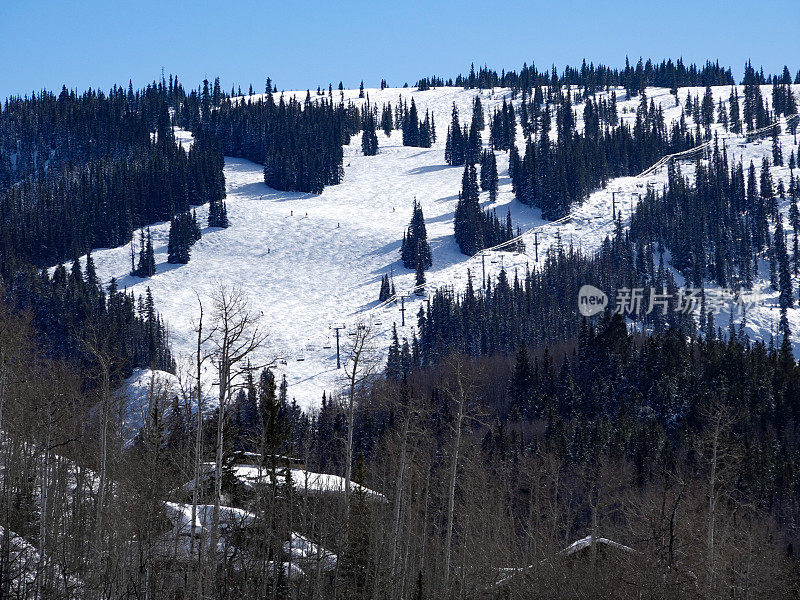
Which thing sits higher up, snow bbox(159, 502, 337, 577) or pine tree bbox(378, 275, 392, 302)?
snow bbox(159, 502, 337, 577)

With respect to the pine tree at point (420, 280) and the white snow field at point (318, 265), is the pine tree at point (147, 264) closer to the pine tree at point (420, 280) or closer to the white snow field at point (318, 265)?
the white snow field at point (318, 265)

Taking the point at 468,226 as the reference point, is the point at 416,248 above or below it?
below

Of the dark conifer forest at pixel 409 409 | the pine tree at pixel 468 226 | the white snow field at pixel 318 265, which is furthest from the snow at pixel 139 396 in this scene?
the pine tree at pixel 468 226

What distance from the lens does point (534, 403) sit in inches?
3932

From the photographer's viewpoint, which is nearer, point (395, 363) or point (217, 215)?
point (395, 363)

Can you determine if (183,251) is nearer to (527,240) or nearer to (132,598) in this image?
(527,240)

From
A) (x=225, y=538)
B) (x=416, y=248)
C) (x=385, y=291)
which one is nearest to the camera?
(x=225, y=538)

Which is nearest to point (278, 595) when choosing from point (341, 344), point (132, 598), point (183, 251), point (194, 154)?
point (132, 598)

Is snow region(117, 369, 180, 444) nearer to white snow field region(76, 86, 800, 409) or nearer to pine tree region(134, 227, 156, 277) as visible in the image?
white snow field region(76, 86, 800, 409)

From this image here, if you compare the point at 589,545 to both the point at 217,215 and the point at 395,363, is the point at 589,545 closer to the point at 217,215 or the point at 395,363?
the point at 395,363

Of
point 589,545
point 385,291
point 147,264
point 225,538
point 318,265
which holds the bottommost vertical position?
point 385,291

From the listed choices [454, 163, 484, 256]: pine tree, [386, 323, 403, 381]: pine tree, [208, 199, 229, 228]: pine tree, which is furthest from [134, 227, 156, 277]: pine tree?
[454, 163, 484, 256]: pine tree

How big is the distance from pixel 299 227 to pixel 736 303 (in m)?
86.3

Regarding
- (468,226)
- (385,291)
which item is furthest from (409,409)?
(468,226)
